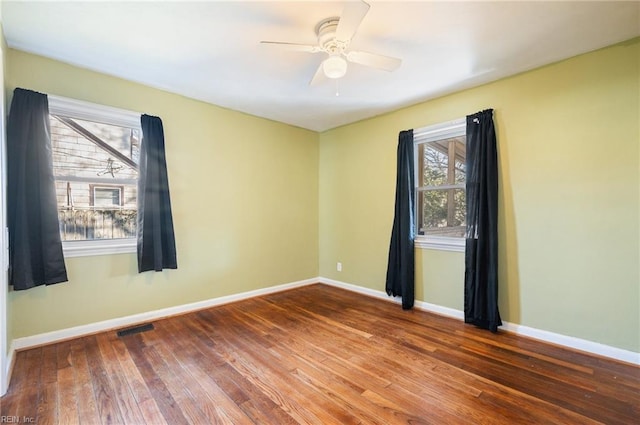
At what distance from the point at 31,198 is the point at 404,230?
3725 mm

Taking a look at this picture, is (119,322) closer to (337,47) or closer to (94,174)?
(94,174)

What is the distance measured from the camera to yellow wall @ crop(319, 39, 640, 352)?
7.61ft

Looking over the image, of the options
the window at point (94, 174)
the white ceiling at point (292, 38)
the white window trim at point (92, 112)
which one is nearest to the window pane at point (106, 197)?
the window at point (94, 174)

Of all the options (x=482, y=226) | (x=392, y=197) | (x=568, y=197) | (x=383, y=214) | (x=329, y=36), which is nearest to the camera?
(x=329, y=36)

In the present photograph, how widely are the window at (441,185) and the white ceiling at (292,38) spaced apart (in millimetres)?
542

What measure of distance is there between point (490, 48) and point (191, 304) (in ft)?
13.3

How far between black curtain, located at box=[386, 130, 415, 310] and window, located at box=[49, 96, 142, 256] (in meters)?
3.06

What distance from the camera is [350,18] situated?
1691 mm

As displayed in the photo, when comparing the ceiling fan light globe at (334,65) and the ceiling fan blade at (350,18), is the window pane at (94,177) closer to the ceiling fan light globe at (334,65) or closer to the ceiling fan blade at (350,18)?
the ceiling fan light globe at (334,65)

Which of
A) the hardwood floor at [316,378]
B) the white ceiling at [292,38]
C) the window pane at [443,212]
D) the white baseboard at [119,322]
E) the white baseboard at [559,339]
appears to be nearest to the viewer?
the hardwood floor at [316,378]

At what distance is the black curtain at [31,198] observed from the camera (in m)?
2.34

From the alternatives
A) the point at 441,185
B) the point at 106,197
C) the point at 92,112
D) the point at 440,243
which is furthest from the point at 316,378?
the point at 92,112

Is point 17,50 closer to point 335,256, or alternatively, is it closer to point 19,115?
point 19,115

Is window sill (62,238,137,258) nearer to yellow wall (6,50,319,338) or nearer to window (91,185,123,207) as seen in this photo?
yellow wall (6,50,319,338)
